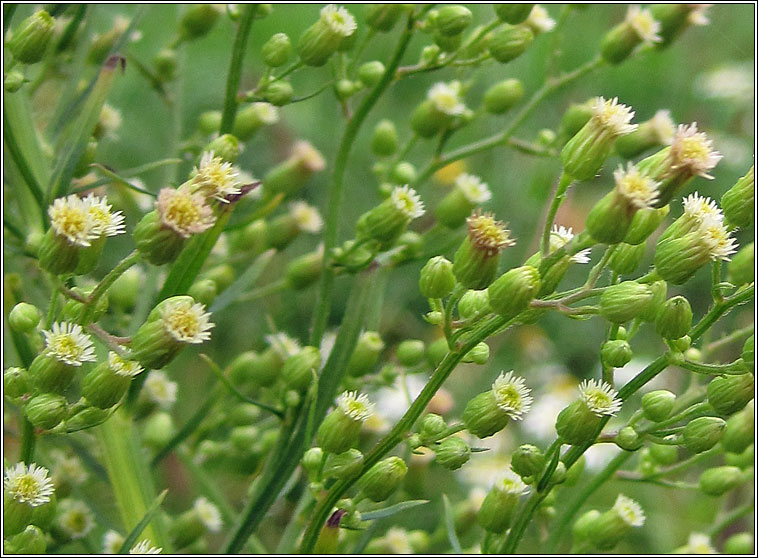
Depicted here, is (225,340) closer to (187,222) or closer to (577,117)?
(577,117)

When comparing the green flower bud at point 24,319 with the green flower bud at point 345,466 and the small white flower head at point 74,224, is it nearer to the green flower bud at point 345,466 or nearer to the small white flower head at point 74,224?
the small white flower head at point 74,224

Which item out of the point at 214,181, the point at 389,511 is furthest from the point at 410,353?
the point at 214,181

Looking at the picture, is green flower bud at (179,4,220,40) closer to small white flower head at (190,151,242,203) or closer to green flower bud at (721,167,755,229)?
small white flower head at (190,151,242,203)

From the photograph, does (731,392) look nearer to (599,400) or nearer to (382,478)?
(599,400)

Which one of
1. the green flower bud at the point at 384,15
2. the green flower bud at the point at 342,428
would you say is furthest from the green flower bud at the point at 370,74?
the green flower bud at the point at 342,428

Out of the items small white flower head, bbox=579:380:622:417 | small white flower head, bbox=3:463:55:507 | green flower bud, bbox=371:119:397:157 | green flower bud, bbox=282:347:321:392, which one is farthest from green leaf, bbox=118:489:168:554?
green flower bud, bbox=371:119:397:157
